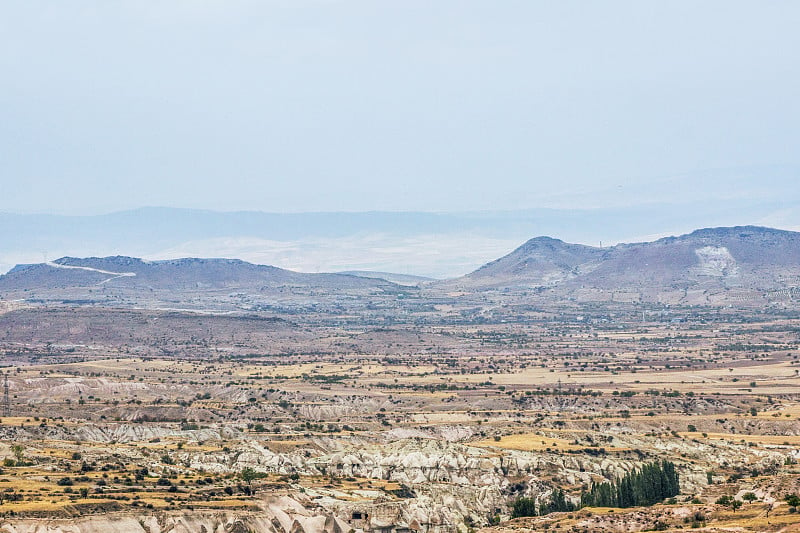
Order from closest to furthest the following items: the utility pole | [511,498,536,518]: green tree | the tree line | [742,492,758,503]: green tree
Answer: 1. [742,492,758,503]: green tree
2. the tree line
3. [511,498,536,518]: green tree
4. the utility pole

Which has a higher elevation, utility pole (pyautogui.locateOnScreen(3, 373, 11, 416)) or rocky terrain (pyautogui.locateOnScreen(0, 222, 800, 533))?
utility pole (pyautogui.locateOnScreen(3, 373, 11, 416))

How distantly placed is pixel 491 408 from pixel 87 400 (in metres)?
51.1

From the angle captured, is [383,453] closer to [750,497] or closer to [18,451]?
[18,451]

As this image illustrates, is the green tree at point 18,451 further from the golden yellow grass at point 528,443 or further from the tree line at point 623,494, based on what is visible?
the golden yellow grass at point 528,443


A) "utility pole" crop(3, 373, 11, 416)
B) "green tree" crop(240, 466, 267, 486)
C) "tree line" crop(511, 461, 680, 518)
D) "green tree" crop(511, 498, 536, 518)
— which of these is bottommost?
"green tree" crop(511, 498, 536, 518)

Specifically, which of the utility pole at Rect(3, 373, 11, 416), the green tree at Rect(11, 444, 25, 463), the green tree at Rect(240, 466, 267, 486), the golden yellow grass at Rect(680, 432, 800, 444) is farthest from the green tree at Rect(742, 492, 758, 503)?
the utility pole at Rect(3, 373, 11, 416)

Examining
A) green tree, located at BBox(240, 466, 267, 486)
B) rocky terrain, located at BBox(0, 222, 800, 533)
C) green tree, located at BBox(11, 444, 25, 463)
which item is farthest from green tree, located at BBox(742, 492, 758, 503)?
green tree, located at BBox(11, 444, 25, 463)

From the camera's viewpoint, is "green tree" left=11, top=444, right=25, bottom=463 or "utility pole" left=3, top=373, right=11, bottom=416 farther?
"utility pole" left=3, top=373, right=11, bottom=416

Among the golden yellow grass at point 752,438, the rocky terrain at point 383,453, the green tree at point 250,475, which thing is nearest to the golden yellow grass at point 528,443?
the rocky terrain at point 383,453

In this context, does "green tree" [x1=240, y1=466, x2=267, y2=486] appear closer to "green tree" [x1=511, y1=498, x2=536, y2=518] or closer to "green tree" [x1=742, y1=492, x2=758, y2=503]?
"green tree" [x1=511, y1=498, x2=536, y2=518]

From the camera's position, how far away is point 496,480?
107 meters

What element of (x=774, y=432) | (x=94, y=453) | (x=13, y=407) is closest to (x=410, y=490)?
(x=94, y=453)

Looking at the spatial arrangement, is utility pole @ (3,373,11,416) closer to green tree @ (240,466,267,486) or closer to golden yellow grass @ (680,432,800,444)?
green tree @ (240,466,267,486)

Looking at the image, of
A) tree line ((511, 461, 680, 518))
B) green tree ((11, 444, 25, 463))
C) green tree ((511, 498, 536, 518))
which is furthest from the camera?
green tree ((11, 444, 25, 463))
